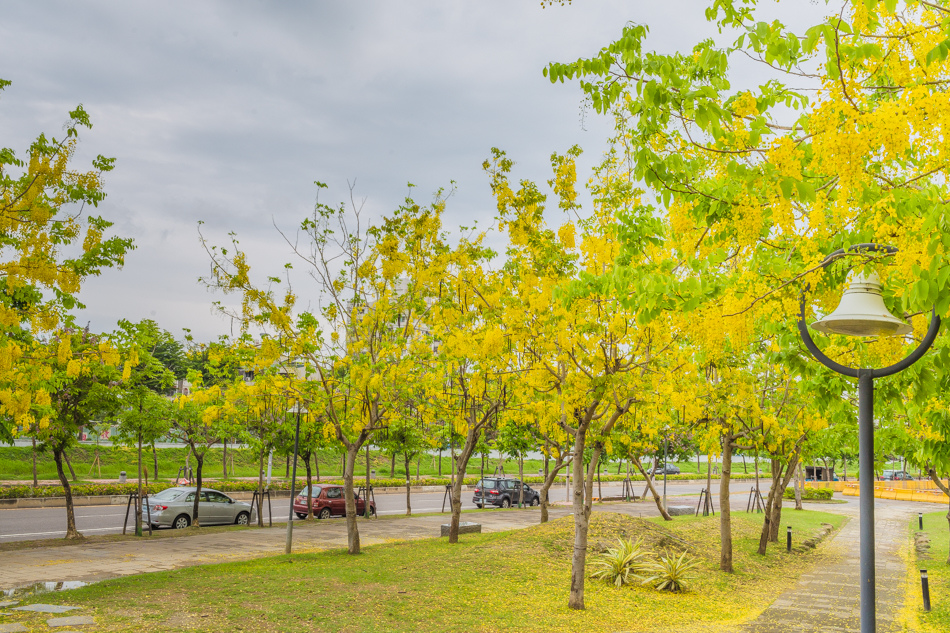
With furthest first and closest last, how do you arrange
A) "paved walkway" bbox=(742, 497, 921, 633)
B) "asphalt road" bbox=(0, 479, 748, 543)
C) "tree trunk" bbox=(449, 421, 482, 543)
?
"asphalt road" bbox=(0, 479, 748, 543) < "tree trunk" bbox=(449, 421, 482, 543) < "paved walkway" bbox=(742, 497, 921, 633)

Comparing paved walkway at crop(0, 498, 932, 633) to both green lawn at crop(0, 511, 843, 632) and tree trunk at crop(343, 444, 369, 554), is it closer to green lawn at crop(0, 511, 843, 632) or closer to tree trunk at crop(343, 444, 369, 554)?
green lawn at crop(0, 511, 843, 632)

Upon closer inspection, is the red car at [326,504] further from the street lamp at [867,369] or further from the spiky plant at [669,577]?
the street lamp at [867,369]

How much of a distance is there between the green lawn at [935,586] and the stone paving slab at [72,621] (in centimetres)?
1029

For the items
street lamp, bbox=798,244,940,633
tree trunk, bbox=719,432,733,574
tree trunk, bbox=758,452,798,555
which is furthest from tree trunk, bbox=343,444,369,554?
street lamp, bbox=798,244,940,633

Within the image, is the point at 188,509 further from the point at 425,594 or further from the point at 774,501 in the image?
the point at 774,501

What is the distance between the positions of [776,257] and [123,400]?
15.1 meters

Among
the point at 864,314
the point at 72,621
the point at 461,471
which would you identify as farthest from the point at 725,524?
the point at 72,621

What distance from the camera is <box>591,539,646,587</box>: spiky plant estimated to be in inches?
416

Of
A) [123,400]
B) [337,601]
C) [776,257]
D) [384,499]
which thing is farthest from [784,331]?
[384,499]

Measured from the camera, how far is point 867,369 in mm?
4020

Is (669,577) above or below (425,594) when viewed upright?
below

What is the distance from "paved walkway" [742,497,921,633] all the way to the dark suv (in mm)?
13213

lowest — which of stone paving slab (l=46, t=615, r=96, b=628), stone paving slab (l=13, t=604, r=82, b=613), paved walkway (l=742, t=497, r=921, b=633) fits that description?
paved walkway (l=742, t=497, r=921, b=633)

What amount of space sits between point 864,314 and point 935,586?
461 inches
